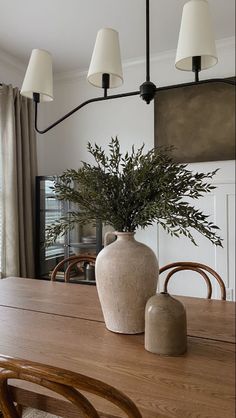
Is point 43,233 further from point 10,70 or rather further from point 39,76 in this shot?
point 39,76

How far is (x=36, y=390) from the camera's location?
2.27 feet

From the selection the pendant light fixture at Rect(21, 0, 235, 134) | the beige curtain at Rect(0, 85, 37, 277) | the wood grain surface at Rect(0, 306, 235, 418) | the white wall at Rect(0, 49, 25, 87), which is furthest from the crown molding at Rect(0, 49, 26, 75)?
the wood grain surface at Rect(0, 306, 235, 418)

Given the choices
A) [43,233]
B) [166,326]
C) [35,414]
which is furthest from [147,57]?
[43,233]

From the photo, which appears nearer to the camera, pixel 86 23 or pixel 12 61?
pixel 86 23

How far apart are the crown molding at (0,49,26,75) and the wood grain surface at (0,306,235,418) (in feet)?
7.44

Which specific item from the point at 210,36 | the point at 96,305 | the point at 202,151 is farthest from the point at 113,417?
the point at 202,151

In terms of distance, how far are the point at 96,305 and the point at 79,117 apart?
2129 mm

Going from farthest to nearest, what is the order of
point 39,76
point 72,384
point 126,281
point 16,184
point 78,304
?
point 16,184 < point 78,304 < point 39,76 < point 126,281 < point 72,384

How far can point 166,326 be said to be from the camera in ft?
2.56

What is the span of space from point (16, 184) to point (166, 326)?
2.10 meters

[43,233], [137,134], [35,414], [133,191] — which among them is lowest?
[35,414]

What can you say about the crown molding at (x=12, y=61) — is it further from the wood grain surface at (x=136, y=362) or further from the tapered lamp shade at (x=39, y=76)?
the wood grain surface at (x=136, y=362)

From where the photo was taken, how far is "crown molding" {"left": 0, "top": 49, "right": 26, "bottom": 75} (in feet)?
8.58

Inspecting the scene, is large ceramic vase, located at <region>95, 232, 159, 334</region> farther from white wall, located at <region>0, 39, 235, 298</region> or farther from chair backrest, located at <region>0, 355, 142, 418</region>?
white wall, located at <region>0, 39, 235, 298</region>
